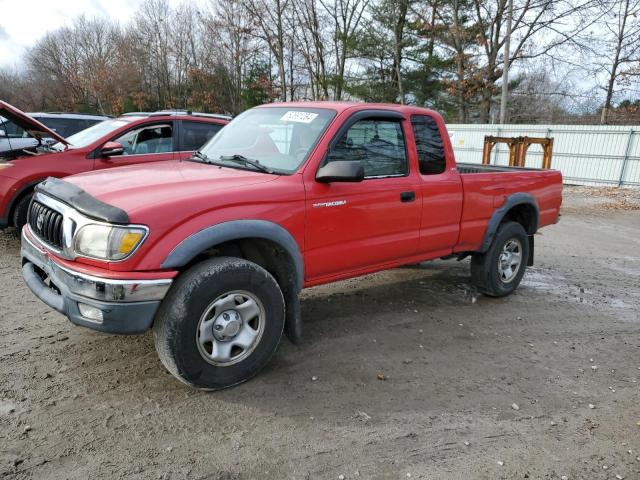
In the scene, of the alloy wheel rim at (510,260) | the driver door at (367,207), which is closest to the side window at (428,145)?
the driver door at (367,207)

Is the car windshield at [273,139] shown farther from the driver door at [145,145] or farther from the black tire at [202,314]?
the driver door at [145,145]

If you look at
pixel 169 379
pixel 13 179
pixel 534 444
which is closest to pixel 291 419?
pixel 169 379

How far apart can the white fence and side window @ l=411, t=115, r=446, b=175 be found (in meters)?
15.4

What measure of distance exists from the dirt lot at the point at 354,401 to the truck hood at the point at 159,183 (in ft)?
4.15

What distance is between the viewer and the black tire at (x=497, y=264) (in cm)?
502

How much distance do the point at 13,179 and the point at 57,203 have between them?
11.9 ft

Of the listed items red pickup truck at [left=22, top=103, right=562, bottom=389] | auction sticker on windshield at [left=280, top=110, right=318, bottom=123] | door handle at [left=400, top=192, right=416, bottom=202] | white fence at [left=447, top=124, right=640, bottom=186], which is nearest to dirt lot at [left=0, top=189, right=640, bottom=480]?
red pickup truck at [left=22, top=103, right=562, bottom=389]

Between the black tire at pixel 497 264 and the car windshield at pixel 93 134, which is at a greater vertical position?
the car windshield at pixel 93 134

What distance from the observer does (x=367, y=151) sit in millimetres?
3855

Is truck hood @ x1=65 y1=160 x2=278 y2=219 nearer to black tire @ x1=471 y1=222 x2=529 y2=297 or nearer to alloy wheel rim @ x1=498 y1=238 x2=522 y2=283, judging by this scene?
black tire @ x1=471 y1=222 x2=529 y2=297

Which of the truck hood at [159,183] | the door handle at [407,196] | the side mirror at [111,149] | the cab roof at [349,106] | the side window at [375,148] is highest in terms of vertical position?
the cab roof at [349,106]

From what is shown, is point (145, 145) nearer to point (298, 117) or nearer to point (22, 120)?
point (22, 120)

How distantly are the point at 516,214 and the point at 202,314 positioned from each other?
13.2 feet

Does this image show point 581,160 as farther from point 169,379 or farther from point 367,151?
point 169,379
